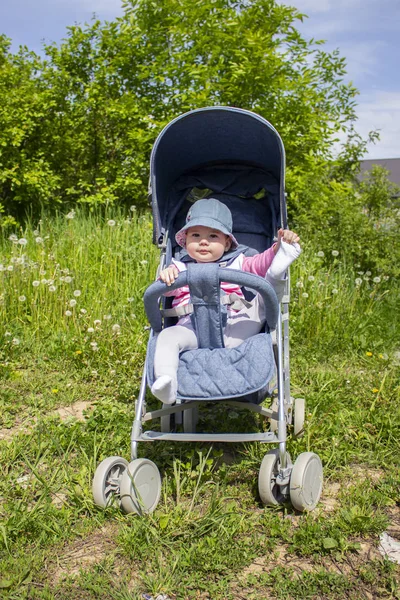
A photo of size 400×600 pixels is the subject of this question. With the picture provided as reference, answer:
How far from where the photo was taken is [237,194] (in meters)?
3.73

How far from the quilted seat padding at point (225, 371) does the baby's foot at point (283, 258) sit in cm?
35

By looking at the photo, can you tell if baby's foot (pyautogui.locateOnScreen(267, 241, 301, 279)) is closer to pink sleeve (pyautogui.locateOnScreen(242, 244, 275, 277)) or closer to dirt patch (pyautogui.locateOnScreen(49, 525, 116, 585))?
pink sleeve (pyautogui.locateOnScreen(242, 244, 275, 277))

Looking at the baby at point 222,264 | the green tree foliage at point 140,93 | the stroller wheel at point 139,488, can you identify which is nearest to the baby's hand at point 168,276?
the baby at point 222,264

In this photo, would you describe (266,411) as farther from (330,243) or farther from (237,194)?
(330,243)

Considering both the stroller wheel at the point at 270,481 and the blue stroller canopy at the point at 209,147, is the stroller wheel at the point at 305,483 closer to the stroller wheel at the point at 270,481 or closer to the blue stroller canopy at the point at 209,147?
the stroller wheel at the point at 270,481

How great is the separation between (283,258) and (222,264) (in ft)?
1.55

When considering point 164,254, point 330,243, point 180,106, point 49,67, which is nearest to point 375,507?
point 164,254

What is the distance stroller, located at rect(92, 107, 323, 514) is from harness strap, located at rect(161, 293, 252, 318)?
3 centimetres

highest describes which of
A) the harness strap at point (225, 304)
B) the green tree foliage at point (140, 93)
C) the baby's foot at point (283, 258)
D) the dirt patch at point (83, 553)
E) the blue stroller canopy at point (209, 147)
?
the green tree foliage at point (140, 93)

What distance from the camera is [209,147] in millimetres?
3664

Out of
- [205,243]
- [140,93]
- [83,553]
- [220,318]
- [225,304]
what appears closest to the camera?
[83,553]

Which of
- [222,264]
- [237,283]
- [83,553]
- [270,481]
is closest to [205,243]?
[222,264]

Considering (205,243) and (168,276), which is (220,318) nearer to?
(168,276)

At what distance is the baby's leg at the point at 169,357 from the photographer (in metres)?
2.58
